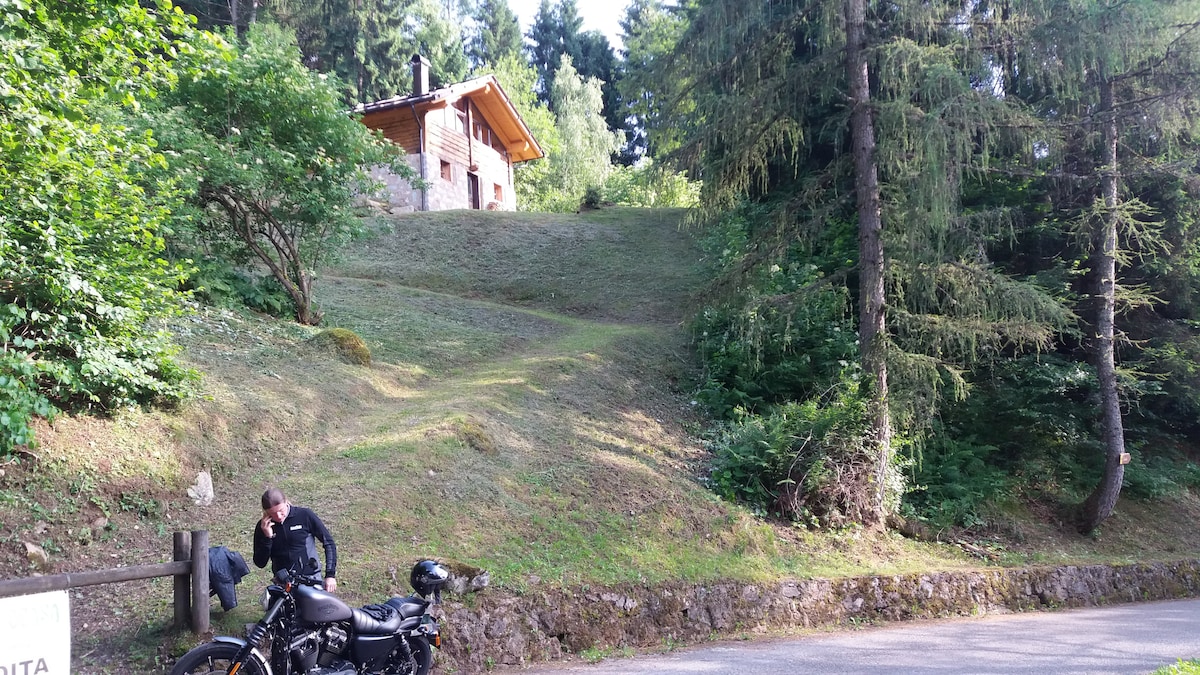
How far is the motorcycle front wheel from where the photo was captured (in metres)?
4.69

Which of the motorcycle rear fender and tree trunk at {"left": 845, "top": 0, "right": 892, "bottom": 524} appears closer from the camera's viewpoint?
the motorcycle rear fender

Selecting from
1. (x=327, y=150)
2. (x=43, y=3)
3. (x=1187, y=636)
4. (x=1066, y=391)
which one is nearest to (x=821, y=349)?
(x=1066, y=391)

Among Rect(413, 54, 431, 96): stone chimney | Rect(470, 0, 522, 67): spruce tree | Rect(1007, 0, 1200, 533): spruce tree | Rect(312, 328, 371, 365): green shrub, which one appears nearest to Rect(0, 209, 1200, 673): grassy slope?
Rect(312, 328, 371, 365): green shrub

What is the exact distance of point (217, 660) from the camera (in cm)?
478

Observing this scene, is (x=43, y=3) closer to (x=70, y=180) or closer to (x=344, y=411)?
(x=70, y=180)

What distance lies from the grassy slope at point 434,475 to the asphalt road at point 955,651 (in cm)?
108

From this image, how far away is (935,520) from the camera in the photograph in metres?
12.1

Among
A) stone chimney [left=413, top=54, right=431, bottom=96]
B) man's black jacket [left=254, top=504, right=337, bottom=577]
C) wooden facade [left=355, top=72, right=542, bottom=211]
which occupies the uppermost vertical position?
stone chimney [left=413, top=54, right=431, bottom=96]

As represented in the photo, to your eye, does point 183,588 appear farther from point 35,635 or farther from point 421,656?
point 421,656

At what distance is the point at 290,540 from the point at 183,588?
2.67ft

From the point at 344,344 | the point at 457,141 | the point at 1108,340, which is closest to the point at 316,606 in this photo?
the point at 344,344

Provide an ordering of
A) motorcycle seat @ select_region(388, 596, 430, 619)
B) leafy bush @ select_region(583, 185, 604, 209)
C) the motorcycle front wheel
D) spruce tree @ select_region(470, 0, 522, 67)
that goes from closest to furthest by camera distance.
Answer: the motorcycle front wheel → motorcycle seat @ select_region(388, 596, 430, 619) → leafy bush @ select_region(583, 185, 604, 209) → spruce tree @ select_region(470, 0, 522, 67)

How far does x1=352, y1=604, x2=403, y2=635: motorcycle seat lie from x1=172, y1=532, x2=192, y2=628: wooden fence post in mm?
1412

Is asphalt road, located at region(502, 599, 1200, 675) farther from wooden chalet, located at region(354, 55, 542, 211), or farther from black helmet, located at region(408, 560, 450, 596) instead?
wooden chalet, located at region(354, 55, 542, 211)
